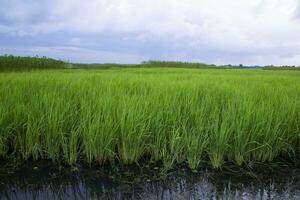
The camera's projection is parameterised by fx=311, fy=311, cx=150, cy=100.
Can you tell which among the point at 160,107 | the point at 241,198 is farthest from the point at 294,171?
the point at 160,107

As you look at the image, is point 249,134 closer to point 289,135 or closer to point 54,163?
point 289,135

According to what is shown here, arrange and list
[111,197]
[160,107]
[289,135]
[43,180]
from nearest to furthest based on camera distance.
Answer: [111,197]
[43,180]
[289,135]
[160,107]

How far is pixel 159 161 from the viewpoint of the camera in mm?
3404

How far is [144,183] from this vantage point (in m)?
2.93

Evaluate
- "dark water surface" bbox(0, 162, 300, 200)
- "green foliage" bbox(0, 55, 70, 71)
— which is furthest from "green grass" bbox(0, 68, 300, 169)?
"green foliage" bbox(0, 55, 70, 71)

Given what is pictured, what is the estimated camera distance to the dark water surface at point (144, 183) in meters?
2.73

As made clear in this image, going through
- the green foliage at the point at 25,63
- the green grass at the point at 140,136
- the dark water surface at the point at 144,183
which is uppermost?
the green foliage at the point at 25,63

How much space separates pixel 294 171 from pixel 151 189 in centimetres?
160

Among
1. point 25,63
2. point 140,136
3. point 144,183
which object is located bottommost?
point 144,183

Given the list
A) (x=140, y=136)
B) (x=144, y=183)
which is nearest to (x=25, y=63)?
(x=140, y=136)

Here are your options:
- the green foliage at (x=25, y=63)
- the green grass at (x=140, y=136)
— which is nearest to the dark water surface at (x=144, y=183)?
the green grass at (x=140, y=136)

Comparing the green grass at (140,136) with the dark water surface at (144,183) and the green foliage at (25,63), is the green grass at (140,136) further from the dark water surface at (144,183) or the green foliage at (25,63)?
the green foliage at (25,63)

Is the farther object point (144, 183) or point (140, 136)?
point (140, 136)

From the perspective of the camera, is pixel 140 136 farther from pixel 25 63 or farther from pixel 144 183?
pixel 25 63
